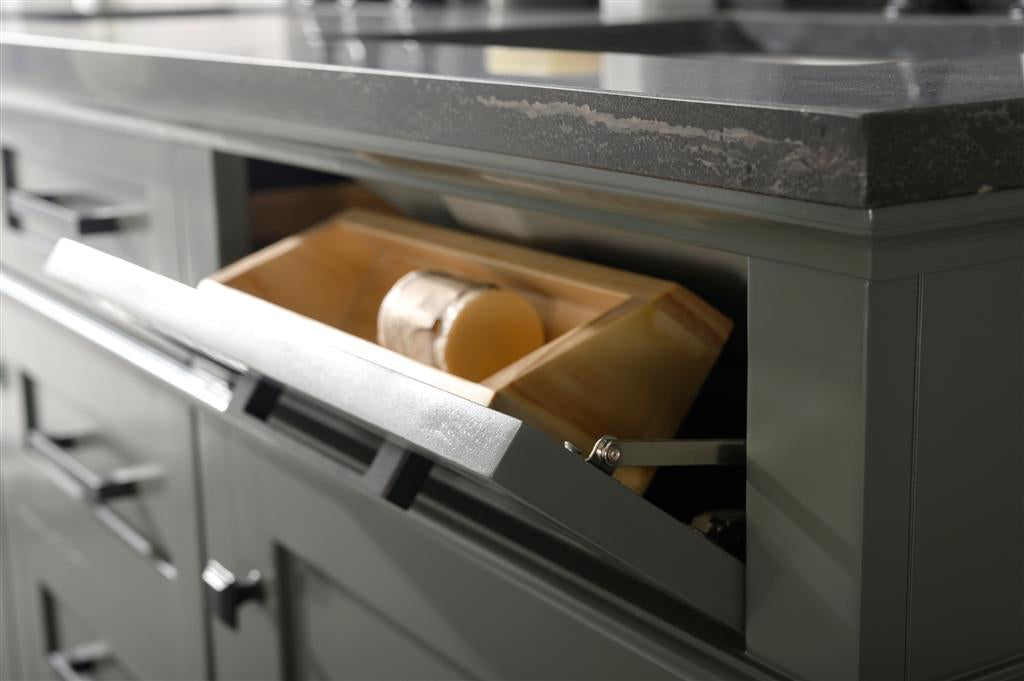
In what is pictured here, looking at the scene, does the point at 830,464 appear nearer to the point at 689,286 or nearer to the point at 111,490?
the point at 689,286

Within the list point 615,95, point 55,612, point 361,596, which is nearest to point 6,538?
point 55,612

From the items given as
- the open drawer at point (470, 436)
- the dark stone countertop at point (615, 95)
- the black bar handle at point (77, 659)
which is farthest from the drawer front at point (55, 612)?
the open drawer at point (470, 436)

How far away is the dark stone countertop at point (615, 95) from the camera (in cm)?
38

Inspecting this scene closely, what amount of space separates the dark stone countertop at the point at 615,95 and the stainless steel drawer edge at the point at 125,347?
17 cm

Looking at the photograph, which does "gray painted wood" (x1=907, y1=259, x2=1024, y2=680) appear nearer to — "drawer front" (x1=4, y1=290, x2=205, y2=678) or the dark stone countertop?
the dark stone countertop

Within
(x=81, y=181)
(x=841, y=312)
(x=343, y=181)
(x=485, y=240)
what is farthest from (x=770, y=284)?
(x=81, y=181)

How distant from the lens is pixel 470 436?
44cm

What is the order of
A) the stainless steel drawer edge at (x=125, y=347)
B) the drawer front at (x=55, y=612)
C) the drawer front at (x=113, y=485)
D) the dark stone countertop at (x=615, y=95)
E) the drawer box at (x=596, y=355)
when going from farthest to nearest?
the drawer front at (x=55, y=612) → the drawer front at (x=113, y=485) → the stainless steel drawer edge at (x=125, y=347) → the drawer box at (x=596, y=355) → the dark stone countertop at (x=615, y=95)

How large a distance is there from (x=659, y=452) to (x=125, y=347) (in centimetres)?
55

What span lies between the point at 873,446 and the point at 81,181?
0.78 meters

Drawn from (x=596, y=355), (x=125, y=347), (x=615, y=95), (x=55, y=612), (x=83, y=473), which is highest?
(x=615, y=95)

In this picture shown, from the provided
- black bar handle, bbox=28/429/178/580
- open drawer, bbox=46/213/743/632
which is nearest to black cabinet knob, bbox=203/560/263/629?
black bar handle, bbox=28/429/178/580

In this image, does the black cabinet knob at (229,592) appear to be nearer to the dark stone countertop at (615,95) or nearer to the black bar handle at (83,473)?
the black bar handle at (83,473)

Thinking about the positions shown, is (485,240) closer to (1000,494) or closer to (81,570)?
(1000,494)
